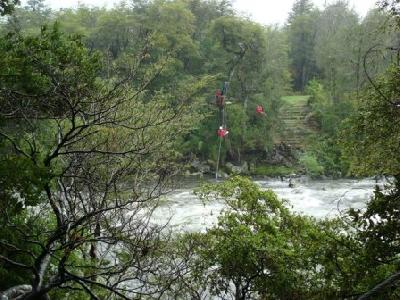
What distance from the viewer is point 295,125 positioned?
46.3 metres

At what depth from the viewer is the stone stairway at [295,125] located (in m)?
43.5

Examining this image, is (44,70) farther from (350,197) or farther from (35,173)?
(350,197)

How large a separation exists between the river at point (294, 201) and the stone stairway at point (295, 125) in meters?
10.9

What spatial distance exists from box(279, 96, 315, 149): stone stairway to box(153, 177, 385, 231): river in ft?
35.9

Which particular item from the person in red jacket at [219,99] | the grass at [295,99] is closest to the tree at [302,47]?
the grass at [295,99]

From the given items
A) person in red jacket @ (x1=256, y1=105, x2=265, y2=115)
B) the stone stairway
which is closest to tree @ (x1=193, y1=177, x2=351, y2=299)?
person in red jacket @ (x1=256, y1=105, x2=265, y2=115)

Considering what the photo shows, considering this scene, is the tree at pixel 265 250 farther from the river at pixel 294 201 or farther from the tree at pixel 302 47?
the tree at pixel 302 47

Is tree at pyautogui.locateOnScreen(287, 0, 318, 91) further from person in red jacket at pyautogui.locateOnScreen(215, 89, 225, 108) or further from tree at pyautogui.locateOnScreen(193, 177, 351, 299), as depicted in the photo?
tree at pyautogui.locateOnScreen(193, 177, 351, 299)

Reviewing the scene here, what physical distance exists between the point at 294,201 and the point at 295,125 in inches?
909

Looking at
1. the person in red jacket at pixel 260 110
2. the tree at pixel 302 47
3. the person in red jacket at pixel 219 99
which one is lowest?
the person in red jacket at pixel 260 110

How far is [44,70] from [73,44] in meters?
0.51

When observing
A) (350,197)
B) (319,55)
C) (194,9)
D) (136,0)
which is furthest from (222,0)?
(350,197)

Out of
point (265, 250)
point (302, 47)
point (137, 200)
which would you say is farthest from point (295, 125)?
point (137, 200)

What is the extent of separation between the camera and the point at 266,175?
36.4 metres
